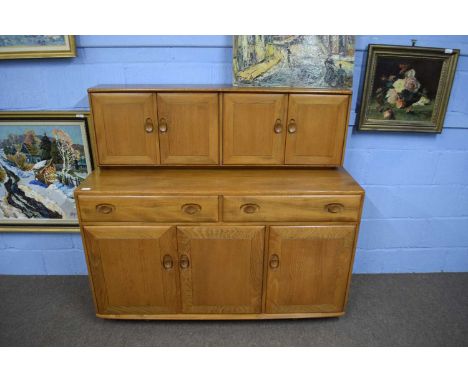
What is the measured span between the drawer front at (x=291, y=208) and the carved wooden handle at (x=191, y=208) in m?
0.14

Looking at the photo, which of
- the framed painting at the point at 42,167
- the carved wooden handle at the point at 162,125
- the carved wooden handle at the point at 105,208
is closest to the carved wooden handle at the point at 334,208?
the carved wooden handle at the point at 162,125

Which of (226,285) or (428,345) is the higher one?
(226,285)

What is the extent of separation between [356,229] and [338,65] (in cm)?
95

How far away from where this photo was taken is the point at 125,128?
181 centimetres

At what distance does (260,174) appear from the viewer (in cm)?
188

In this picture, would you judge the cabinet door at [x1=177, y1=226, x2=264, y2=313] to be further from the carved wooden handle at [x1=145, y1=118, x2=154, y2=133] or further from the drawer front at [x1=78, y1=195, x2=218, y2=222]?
the carved wooden handle at [x1=145, y1=118, x2=154, y2=133]

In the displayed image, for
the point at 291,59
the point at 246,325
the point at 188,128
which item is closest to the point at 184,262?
the point at 246,325

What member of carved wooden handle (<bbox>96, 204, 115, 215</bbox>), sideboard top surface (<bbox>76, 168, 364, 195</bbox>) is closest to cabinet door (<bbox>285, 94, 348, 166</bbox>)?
sideboard top surface (<bbox>76, 168, 364, 195</bbox>)

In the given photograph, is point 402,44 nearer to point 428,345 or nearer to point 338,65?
point 338,65

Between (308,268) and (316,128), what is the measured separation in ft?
2.64

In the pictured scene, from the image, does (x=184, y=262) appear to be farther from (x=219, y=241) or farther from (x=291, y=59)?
(x=291, y=59)

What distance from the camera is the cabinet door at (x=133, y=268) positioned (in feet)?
5.74

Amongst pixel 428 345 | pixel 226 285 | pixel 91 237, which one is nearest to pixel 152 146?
pixel 91 237

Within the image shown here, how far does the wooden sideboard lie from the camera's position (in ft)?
5.58
